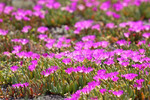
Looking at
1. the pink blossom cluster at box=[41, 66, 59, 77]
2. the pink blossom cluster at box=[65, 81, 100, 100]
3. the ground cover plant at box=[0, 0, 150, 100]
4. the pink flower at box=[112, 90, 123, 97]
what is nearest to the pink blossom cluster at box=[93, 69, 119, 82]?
the ground cover plant at box=[0, 0, 150, 100]

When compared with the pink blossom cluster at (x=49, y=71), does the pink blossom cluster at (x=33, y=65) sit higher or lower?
higher

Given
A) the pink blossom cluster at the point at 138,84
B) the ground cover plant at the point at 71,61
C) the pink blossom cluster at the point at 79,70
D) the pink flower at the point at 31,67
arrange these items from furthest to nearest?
the pink flower at the point at 31,67 < the pink blossom cluster at the point at 79,70 < the ground cover plant at the point at 71,61 < the pink blossom cluster at the point at 138,84

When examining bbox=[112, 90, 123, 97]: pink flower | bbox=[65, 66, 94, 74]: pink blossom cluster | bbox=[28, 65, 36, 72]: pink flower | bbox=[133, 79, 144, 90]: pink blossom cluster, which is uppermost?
bbox=[28, 65, 36, 72]: pink flower

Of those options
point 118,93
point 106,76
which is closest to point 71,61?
point 106,76

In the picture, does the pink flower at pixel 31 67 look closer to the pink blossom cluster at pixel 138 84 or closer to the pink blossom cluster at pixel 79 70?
the pink blossom cluster at pixel 79 70

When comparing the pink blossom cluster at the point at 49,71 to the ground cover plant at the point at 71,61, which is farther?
the pink blossom cluster at the point at 49,71

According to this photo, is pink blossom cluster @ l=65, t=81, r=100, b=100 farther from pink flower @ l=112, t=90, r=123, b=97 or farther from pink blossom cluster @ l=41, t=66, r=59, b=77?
pink blossom cluster @ l=41, t=66, r=59, b=77

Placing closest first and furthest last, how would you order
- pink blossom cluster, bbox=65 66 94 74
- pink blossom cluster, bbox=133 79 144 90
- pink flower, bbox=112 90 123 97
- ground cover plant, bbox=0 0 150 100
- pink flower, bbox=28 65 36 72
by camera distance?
pink flower, bbox=112 90 123 97, pink blossom cluster, bbox=133 79 144 90, ground cover plant, bbox=0 0 150 100, pink blossom cluster, bbox=65 66 94 74, pink flower, bbox=28 65 36 72

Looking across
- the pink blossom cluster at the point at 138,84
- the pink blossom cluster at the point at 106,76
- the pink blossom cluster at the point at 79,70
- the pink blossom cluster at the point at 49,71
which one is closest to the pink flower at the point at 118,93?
the pink blossom cluster at the point at 138,84

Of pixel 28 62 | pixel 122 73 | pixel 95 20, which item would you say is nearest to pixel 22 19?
pixel 95 20
